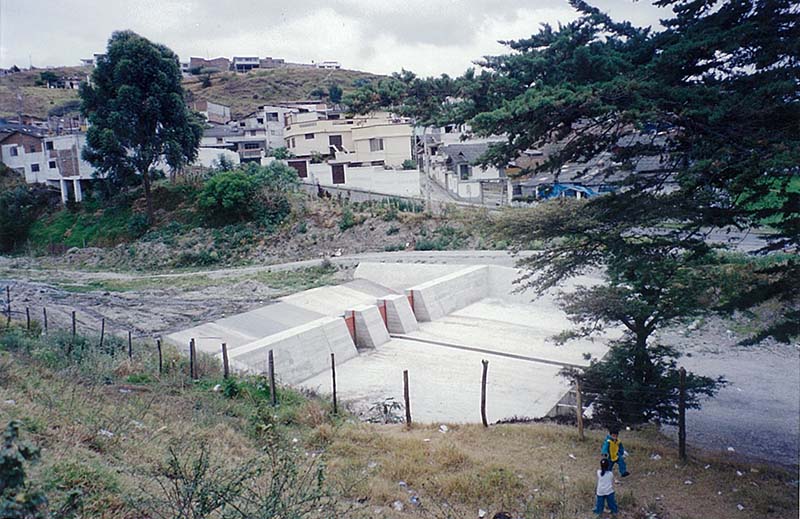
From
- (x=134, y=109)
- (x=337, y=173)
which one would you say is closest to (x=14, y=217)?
(x=134, y=109)

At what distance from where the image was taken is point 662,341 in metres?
18.6

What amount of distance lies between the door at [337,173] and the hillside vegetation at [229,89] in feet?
136

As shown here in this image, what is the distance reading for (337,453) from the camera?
9125 millimetres

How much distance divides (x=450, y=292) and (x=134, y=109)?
865 inches

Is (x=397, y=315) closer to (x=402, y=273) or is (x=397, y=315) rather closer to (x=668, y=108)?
(x=402, y=273)

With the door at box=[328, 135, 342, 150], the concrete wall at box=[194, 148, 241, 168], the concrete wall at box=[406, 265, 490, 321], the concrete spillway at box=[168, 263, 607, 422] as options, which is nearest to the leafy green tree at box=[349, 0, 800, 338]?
the concrete spillway at box=[168, 263, 607, 422]

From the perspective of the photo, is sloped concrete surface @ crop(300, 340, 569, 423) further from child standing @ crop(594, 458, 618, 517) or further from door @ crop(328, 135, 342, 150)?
door @ crop(328, 135, 342, 150)

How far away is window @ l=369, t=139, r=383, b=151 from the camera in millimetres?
46781

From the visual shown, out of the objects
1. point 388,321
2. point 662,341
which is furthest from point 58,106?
point 662,341

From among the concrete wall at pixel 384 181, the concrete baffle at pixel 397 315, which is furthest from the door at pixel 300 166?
the concrete baffle at pixel 397 315

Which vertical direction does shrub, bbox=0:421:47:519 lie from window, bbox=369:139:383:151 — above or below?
below

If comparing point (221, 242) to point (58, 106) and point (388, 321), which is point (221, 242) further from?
point (58, 106)

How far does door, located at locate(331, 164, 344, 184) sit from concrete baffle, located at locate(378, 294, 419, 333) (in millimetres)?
20967

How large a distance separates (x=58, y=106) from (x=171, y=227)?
47567mm
